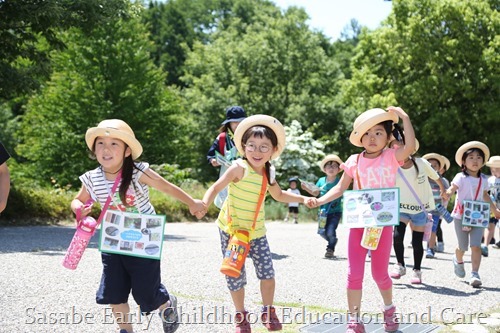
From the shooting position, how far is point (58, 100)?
31094 millimetres

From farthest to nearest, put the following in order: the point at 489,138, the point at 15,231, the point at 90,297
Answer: the point at 489,138 < the point at 15,231 < the point at 90,297

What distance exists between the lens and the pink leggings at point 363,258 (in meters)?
5.44

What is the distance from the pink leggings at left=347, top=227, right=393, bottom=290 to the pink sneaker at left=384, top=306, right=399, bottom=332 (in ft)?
0.64

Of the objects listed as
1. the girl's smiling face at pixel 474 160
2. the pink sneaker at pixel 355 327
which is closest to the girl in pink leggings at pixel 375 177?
the pink sneaker at pixel 355 327

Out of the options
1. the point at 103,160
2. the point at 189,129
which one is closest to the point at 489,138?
the point at 189,129

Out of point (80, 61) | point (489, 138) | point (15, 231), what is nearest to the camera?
point (15, 231)

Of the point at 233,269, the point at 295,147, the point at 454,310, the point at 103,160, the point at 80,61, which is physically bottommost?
the point at 454,310

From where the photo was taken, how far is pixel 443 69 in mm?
35312

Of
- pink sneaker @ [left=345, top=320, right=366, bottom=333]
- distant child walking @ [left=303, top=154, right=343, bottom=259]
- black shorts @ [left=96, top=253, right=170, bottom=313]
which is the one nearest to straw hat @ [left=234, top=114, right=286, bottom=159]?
black shorts @ [left=96, top=253, right=170, bottom=313]

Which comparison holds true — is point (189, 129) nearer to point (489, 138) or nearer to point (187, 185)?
point (187, 185)

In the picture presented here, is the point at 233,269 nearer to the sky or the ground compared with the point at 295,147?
nearer to the ground

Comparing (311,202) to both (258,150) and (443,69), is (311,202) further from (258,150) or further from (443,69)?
(443,69)

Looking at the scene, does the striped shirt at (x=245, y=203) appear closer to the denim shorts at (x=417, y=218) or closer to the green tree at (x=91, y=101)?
the denim shorts at (x=417, y=218)

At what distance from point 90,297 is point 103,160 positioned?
185 centimetres
